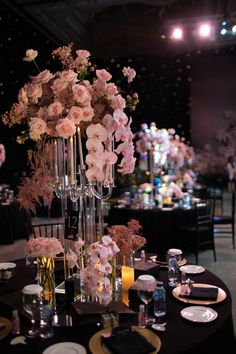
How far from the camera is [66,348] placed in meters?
1.60

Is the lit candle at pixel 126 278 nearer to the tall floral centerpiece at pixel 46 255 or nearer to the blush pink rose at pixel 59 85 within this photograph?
the tall floral centerpiece at pixel 46 255

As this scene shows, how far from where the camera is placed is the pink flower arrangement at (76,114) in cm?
193

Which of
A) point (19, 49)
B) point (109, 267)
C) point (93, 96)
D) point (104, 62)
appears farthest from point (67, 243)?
point (104, 62)

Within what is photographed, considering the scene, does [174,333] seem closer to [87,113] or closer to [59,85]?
[87,113]

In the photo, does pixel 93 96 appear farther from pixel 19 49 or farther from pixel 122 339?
pixel 19 49

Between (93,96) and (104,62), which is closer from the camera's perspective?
(93,96)

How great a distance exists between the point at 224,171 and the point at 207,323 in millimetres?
10788

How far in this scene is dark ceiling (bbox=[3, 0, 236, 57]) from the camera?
8000 millimetres

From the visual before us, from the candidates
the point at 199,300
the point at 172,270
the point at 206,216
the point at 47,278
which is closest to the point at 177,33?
the point at 206,216

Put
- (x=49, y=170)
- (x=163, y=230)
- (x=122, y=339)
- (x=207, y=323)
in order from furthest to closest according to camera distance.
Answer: (x=163, y=230), (x=49, y=170), (x=207, y=323), (x=122, y=339)

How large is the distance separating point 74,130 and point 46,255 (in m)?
0.59

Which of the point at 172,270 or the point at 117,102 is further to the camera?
the point at 172,270

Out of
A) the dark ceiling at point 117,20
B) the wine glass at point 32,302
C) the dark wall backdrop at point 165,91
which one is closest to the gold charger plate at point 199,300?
the wine glass at point 32,302

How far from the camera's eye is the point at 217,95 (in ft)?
40.7
